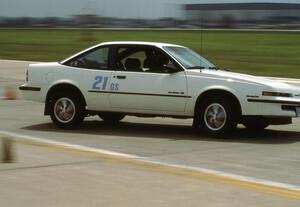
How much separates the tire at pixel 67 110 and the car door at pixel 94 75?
0.22 meters

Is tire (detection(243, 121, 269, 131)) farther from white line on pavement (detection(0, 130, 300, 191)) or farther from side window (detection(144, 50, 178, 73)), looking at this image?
white line on pavement (detection(0, 130, 300, 191))

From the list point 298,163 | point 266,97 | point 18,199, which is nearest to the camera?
point 18,199

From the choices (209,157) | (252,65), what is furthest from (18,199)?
(252,65)

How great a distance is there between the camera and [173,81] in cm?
1143

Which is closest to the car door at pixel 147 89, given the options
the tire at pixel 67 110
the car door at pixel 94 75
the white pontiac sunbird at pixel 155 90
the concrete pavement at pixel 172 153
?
the white pontiac sunbird at pixel 155 90

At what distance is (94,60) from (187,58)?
5.62 ft

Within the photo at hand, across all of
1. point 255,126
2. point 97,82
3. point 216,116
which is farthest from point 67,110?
point 255,126

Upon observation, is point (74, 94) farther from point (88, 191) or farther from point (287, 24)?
point (287, 24)

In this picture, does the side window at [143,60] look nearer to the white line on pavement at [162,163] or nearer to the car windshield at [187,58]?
the car windshield at [187,58]

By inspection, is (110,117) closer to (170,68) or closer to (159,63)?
(159,63)

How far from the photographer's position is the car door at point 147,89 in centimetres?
1142

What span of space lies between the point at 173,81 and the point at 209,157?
2.33 metres

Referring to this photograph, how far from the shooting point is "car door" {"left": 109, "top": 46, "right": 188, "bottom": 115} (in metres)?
11.4

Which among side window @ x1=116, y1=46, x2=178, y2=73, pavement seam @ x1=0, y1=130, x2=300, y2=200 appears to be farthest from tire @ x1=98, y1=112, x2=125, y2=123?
pavement seam @ x1=0, y1=130, x2=300, y2=200
